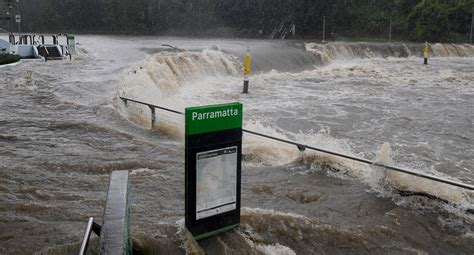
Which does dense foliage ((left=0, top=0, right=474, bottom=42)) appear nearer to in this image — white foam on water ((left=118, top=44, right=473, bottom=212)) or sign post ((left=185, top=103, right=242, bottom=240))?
white foam on water ((left=118, top=44, right=473, bottom=212))

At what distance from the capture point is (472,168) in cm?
905

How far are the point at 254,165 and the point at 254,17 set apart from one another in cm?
6373

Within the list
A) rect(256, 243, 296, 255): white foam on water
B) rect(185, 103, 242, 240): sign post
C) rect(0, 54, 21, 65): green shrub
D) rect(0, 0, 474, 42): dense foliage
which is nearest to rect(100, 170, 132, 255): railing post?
rect(185, 103, 242, 240): sign post

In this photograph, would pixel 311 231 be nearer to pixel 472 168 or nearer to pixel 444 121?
pixel 472 168

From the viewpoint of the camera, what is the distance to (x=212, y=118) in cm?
400

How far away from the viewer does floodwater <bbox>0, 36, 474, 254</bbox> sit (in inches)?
185

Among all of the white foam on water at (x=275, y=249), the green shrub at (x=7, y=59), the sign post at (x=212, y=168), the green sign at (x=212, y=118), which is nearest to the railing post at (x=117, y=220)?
the sign post at (x=212, y=168)

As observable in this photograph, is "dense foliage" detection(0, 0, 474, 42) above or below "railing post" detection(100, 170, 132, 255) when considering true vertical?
above

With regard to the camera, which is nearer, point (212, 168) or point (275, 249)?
point (212, 168)

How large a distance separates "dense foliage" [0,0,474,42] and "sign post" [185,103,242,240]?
177 ft

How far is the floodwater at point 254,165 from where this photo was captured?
470cm

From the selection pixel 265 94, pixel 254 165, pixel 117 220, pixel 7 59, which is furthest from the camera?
pixel 7 59

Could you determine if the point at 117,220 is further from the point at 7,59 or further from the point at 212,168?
the point at 7,59

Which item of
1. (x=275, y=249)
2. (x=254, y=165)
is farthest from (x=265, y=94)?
(x=275, y=249)
